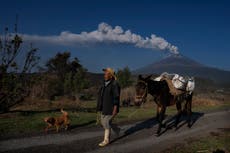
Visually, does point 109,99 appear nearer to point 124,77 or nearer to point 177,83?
point 177,83

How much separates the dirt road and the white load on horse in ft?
6.32

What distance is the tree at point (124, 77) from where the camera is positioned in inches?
1512

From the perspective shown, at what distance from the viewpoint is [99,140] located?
1057cm

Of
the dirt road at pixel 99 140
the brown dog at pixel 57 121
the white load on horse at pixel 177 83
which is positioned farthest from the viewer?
A: the white load on horse at pixel 177 83

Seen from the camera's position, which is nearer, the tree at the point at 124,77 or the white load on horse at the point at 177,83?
the white load on horse at the point at 177,83

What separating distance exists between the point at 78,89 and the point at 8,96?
17.3 meters

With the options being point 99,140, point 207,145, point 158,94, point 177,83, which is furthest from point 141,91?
point 177,83

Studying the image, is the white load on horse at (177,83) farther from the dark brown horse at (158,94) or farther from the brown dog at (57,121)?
the brown dog at (57,121)

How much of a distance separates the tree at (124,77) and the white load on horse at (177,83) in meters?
23.2

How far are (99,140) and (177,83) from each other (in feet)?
18.1

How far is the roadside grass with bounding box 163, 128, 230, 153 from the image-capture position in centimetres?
956

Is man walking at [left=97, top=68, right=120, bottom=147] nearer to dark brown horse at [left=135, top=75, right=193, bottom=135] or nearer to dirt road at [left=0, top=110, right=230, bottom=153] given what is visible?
dirt road at [left=0, top=110, right=230, bottom=153]

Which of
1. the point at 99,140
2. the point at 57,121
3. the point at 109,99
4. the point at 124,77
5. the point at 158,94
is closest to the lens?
the point at 109,99

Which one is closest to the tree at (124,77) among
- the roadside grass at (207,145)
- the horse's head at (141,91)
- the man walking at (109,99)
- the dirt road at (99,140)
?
the dirt road at (99,140)
